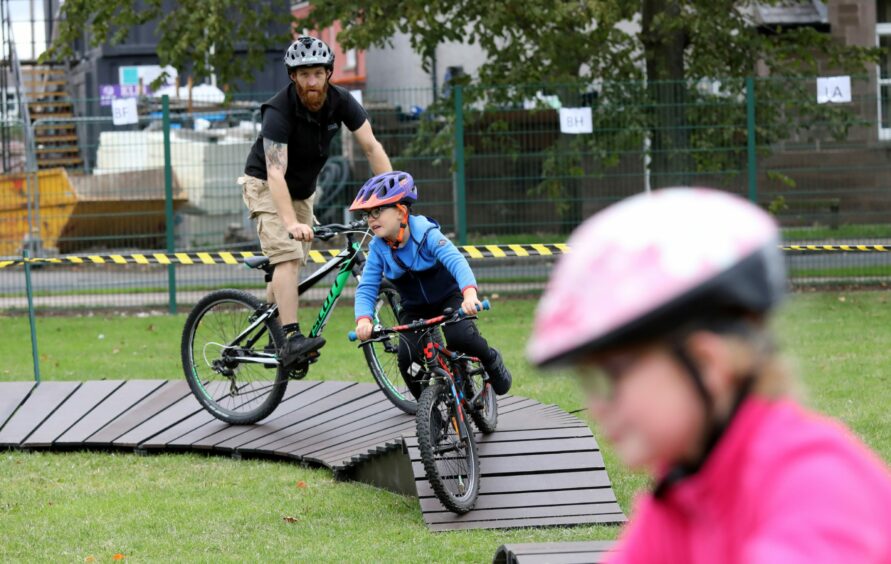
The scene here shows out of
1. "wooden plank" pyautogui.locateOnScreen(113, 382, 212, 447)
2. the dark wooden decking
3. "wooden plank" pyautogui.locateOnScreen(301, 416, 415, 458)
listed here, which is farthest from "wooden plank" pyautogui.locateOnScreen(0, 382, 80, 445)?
the dark wooden decking

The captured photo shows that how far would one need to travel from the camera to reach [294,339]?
741 cm

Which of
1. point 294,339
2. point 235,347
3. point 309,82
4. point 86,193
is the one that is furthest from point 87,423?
point 86,193

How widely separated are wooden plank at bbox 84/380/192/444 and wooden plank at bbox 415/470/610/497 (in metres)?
2.55

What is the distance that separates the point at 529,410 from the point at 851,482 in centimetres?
594

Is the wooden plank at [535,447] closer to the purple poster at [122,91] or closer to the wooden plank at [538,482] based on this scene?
the wooden plank at [538,482]

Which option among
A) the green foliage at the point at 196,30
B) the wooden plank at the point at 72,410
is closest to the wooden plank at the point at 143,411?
the wooden plank at the point at 72,410

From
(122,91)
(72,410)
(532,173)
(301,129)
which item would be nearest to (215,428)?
(72,410)

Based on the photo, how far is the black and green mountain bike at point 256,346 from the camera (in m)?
7.49

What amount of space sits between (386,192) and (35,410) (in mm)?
3466

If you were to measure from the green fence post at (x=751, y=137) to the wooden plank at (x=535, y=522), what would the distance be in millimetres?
10180

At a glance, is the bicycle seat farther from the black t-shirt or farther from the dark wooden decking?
the dark wooden decking

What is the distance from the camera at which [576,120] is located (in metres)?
15.4

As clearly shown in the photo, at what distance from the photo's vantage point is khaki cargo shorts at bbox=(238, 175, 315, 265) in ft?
24.6

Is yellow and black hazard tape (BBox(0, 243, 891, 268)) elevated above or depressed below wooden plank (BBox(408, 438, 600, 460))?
above
